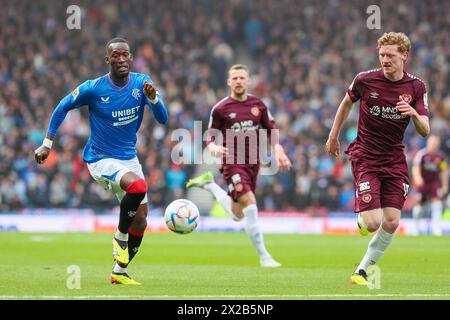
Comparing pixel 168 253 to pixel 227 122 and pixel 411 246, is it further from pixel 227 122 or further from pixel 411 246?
pixel 411 246

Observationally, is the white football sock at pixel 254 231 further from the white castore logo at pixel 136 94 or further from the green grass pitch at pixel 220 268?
the white castore logo at pixel 136 94

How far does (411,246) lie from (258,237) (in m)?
5.77

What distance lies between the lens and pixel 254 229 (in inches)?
561

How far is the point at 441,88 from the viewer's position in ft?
100

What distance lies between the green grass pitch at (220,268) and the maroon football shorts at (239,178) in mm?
1096

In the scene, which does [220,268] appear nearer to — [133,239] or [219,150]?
[219,150]

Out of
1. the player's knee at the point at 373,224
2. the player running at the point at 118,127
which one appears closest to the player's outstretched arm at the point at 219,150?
the player running at the point at 118,127

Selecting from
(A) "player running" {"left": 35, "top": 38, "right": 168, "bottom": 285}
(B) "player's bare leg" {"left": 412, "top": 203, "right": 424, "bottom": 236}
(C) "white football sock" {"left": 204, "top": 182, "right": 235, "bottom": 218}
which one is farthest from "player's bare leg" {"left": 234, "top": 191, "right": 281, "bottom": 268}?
(B) "player's bare leg" {"left": 412, "top": 203, "right": 424, "bottom": 236}

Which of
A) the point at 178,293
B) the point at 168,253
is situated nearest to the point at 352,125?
the point at 168,253

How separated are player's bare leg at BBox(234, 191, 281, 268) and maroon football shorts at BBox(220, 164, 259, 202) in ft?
0.31

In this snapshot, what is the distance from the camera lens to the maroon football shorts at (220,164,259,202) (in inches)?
569
